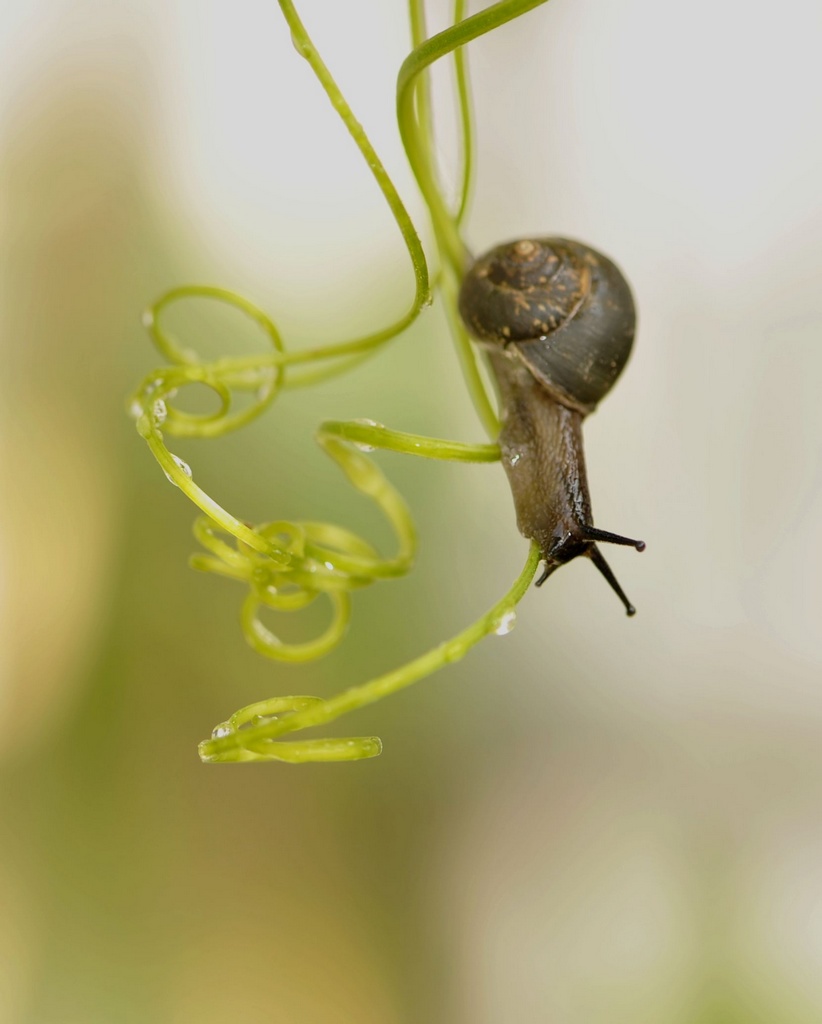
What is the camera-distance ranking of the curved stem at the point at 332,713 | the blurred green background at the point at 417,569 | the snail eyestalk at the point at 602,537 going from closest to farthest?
the curved stem at the point at 332,713, the snail eyestalk at the point at 602,537, the blurred green background at the point at 417,569

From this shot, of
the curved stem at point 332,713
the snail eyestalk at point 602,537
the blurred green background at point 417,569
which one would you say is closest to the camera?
the curved stem at point 332,713

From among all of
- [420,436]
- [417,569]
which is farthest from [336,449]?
[417,569]

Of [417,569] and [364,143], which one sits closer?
[364,143]

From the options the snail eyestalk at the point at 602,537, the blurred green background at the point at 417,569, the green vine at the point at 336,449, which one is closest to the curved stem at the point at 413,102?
the green vine at the point at 336,449

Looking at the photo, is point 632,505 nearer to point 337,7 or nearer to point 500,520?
point 500,520

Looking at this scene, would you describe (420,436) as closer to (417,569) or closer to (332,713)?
(332,713)

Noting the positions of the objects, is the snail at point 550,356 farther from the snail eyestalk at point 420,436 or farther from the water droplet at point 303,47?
the water droplet at point 303,47
